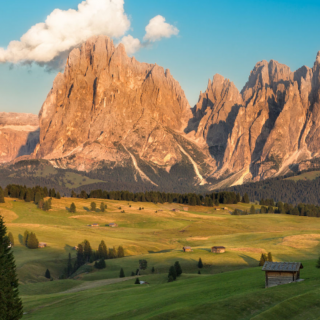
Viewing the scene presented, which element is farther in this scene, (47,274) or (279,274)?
(47,274)

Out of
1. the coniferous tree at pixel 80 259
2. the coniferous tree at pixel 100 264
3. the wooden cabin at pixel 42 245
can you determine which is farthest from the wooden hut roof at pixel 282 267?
the wooden cabin at pixel 42 245

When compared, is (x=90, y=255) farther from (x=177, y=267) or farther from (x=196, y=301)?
(x=196, y=301)

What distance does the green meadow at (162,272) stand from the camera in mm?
45281

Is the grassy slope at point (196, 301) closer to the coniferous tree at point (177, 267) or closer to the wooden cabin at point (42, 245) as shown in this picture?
the coniferous tree at point (177, 267)

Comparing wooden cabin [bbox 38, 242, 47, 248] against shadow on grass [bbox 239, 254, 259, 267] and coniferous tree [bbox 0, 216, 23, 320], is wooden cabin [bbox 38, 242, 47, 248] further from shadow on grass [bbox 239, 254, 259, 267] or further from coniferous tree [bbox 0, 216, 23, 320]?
coniferous tree [bbox 0, 216, 23, 320]

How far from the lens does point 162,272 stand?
9600 centimetres

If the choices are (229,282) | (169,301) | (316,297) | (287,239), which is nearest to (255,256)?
(287,239)

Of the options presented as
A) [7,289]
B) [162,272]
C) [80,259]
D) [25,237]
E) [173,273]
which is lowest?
[80,259]

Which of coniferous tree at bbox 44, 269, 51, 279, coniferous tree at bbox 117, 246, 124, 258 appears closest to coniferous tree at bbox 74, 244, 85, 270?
coniferous tree at bbox 44, 269, 51, 279

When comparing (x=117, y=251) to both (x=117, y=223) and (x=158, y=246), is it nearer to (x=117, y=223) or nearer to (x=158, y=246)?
(x=158, y=246)

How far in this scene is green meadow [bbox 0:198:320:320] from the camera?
45.3 m

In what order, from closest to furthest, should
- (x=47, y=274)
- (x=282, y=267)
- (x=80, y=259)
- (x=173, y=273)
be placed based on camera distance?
1. (x=282, y=267)
2. (x=173, y=273)
3. (x=47, y=274)
4. (x=80, y=259)

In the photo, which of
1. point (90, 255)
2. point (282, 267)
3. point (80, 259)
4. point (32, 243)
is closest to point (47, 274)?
point (80, 259)

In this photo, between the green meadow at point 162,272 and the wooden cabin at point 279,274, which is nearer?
the green meadow at point 162,272
